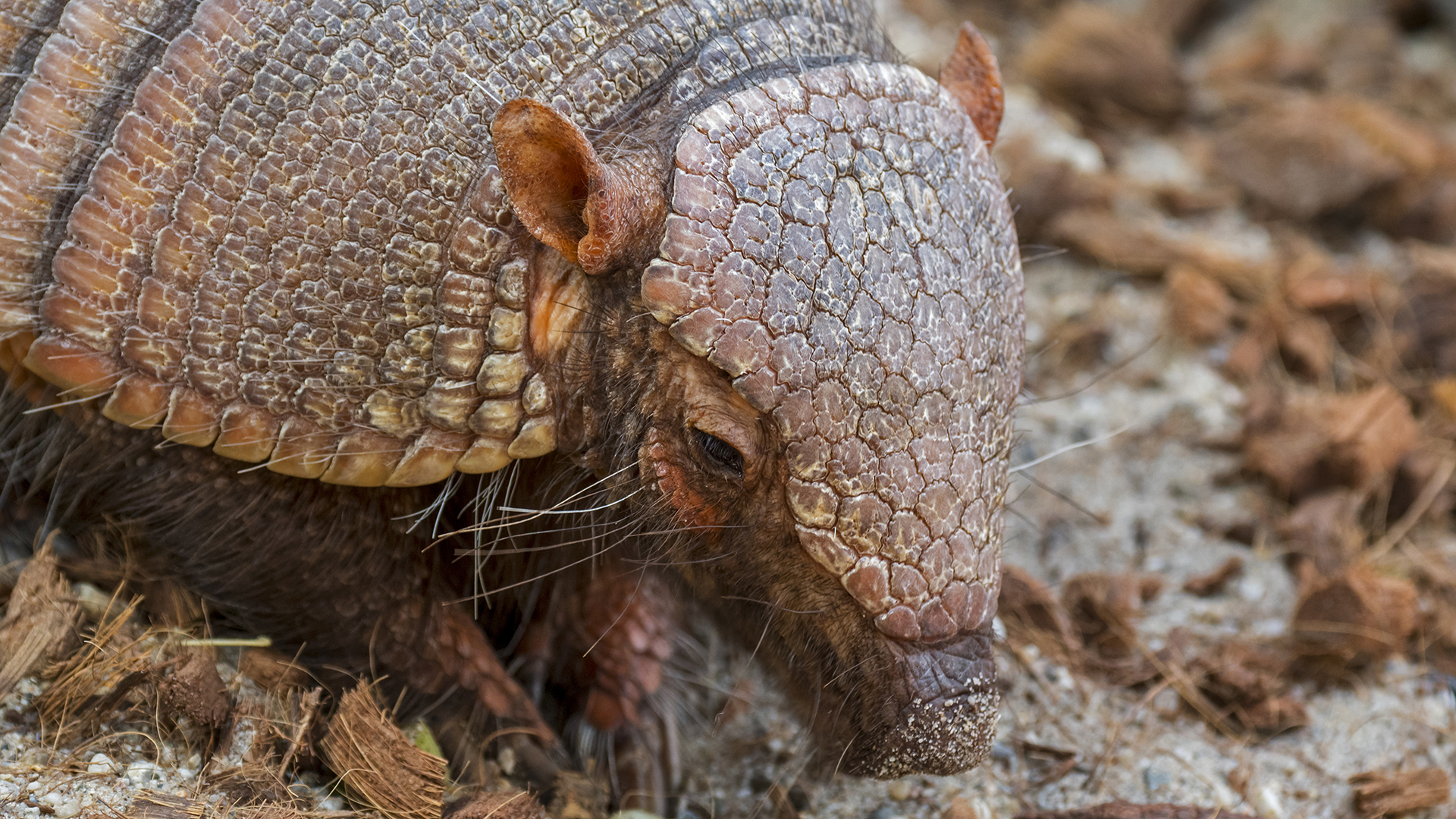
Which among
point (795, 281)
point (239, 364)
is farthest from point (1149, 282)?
point (239, 364)

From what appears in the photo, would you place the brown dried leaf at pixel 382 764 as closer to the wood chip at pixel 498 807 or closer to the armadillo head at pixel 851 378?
the wood chip at pixel 498 807

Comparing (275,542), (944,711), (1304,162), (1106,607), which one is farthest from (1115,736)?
(1304,162)

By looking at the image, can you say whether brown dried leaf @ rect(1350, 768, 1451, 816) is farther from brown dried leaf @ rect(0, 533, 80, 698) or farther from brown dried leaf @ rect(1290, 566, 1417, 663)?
brown dried leaf @ rect(0, 533, 80, 698)

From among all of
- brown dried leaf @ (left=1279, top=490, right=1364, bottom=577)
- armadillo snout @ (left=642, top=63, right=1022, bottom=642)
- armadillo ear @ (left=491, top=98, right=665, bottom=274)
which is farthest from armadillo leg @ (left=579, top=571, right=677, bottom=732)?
brown dried leaf @ (left=1279, top=490, right=1364, bottom=577)

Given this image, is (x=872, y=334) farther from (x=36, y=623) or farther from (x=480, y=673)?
(x=36, y=623)

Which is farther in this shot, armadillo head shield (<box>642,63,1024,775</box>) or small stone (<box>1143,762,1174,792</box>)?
small stone (<box>1143,762,1174,792</box>)

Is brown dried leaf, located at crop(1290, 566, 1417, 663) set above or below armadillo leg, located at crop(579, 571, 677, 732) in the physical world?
above
